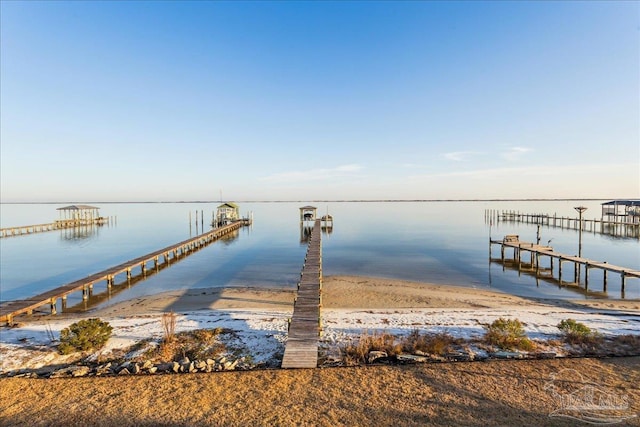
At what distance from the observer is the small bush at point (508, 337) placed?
31.2ft

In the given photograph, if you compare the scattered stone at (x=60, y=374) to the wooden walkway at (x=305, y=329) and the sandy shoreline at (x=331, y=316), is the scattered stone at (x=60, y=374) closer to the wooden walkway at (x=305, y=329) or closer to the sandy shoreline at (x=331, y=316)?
the sandy shoreline at (x=331, y=316)

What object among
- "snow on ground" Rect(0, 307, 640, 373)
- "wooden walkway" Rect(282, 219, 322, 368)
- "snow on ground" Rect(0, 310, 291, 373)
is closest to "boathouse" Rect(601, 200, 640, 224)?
"snow on ground" Rect(0, 307, 640, 373)

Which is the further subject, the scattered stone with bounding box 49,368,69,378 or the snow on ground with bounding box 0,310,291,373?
the snow on ground with bounding box 0,310,291,373

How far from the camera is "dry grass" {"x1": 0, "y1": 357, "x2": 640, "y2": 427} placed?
6.13 metres

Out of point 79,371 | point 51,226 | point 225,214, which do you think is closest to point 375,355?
point 79,371

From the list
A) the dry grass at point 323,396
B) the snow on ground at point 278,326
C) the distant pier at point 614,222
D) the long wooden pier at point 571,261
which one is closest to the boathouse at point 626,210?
the distant pier at point 614,222

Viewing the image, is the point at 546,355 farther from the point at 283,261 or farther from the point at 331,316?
the point at 283,261

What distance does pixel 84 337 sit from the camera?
9656mm

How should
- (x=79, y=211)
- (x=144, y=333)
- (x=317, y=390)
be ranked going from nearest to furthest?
(x=317, y=390)
(x=144, y=333)
(x=79, y=211)

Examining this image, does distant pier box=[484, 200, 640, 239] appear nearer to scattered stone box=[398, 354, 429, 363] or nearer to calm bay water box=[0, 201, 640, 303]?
calm bay water box=[0, 201, 640, 303]

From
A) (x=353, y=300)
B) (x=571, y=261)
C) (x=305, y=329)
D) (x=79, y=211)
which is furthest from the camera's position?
(x=79, y=211)

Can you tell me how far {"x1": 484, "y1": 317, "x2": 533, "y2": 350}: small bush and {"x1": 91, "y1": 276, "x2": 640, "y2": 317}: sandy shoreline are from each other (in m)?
5.96

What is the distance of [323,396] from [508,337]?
6.37 metres

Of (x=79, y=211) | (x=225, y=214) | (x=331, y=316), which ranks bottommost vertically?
(x=331, y=316)
